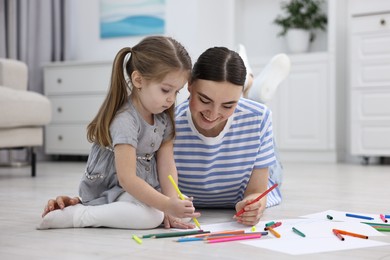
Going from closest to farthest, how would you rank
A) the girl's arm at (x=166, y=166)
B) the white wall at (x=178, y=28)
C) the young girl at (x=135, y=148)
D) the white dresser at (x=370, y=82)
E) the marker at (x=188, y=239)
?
the marker at (x=188, y=239), the young girl at (x=135, y=148), the girl's arm at (x=166, y=166), the white dresser at (x=370, y=82), the white wall at (x=178, y=28)

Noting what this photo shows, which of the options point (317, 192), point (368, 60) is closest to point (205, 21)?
point (368, 60)

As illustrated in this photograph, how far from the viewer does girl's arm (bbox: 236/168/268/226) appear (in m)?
1.34

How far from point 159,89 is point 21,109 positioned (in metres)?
1.68

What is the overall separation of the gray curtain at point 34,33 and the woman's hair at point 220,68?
118 inches

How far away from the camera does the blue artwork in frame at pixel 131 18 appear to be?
14.3ft

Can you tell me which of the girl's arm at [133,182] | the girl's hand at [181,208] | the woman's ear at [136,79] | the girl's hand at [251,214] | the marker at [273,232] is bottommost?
the marker at [273,232]

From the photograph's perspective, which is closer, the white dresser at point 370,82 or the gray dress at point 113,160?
the gray dress at point 113,160

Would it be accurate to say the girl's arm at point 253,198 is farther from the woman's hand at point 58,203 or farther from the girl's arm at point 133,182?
the woman's hand at point 58,203

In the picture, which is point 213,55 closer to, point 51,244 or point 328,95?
point 51,244

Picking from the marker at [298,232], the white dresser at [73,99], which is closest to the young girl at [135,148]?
the marker at [298,232]

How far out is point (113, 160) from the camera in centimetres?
143

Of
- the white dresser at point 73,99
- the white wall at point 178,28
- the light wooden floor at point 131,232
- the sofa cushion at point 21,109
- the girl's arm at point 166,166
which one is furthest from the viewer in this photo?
the white wall at point 178,28

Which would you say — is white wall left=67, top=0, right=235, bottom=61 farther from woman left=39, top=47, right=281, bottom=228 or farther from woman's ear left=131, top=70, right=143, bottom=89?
woman's ear left=131, top=70, right=143, bottom=89

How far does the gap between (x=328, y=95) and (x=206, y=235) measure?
121 inches
